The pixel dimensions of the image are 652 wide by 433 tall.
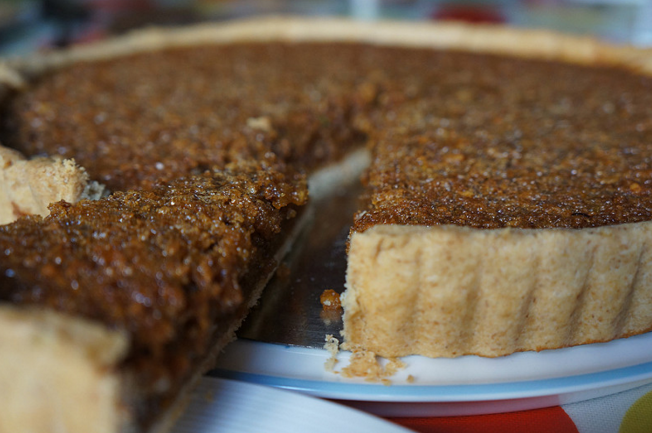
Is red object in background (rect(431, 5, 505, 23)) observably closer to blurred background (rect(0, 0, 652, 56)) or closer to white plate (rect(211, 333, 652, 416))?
blurred background (rect(0, 0, 652, 56))

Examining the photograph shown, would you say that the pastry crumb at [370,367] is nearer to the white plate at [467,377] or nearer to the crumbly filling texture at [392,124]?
Result: the white plate at [467,377]

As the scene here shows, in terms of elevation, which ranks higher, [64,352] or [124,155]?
[124,155]

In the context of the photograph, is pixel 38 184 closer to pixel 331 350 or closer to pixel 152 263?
pixel 152 263

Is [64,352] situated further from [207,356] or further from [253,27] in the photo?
[253,27]

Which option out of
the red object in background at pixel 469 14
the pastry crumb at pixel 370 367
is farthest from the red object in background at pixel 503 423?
the red object in background at pixel 469 14

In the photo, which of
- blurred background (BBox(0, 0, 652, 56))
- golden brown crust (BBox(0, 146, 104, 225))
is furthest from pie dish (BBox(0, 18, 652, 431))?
blurred background (BBox(0, 0, 652, 56))

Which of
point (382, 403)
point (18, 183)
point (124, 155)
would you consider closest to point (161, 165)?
point (124, 155)
